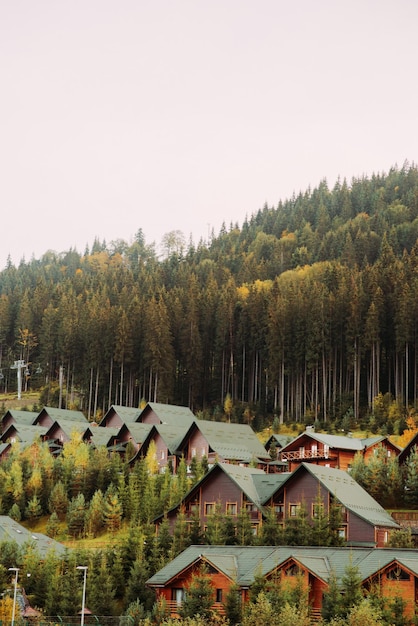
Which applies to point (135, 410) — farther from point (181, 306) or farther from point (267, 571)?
point (267, 571)

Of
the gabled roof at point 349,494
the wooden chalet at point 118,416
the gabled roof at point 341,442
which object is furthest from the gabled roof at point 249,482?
the wooden chalet at point 118,416

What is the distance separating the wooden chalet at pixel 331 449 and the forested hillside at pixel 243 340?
14712mm

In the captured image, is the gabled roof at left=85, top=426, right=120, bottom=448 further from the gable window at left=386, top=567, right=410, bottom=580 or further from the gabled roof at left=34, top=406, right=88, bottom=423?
the gable window at left=386, top=567, right=410, bottom=580

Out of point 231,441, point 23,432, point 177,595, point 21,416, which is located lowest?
point 177,595

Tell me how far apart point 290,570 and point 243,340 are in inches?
2460

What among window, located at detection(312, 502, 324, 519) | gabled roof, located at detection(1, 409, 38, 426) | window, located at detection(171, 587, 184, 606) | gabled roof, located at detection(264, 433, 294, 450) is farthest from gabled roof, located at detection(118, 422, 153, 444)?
window, located at detection(171, 587, 184, 606)

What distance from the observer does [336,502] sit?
5075 cm

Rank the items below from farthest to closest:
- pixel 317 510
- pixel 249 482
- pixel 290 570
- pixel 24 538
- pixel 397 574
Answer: pixel 24 538, pixel 249 482, pixel 317 510, pixel 290 570, pixel 397 574

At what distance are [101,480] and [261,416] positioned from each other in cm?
3100

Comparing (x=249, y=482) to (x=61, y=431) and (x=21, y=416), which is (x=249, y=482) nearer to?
(x=61, y=431)

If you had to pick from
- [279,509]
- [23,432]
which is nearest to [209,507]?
[279,509]

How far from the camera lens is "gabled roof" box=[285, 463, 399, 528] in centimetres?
5072

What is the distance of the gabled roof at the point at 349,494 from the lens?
50725 millimetres

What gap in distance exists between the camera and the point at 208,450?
6956 cm
